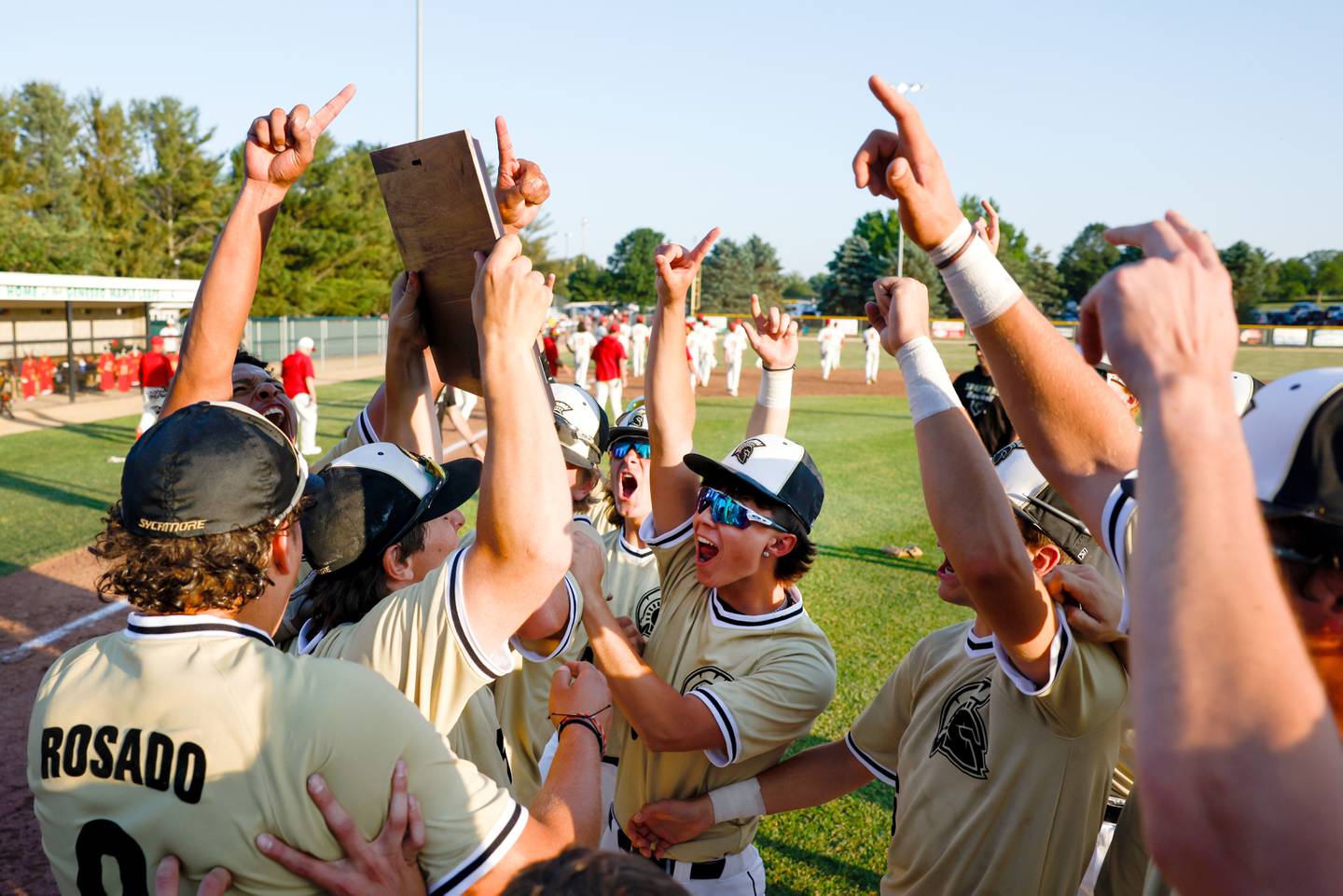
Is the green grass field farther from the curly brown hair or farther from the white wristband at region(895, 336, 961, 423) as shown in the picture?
the curly brown hair

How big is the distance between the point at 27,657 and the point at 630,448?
551cm

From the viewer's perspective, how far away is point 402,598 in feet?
7.03

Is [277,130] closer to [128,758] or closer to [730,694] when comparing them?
[128,758]

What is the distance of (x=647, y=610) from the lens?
13.7 feet

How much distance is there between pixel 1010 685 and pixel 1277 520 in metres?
1.27

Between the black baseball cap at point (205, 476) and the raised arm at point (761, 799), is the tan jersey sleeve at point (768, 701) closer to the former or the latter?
the raised arm at point (761, 799)

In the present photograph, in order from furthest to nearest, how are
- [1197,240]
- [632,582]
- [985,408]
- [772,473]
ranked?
[985,408] < [632,582] < [772,473] < [1197,240]

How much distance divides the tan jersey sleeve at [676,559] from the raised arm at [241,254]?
1614 millimetres

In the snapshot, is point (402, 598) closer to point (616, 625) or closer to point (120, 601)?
point (616, 625)

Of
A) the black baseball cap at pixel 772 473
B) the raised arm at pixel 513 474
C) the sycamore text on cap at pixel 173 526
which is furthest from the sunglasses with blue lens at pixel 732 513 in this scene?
the sycamore text on cap at pixel 173 526

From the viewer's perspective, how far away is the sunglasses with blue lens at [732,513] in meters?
3.19

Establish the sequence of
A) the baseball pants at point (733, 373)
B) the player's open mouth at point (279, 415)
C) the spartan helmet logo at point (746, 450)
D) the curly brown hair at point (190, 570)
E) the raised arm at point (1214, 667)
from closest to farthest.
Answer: the raised arm at point (1214, 667) < the curly brown hair at point (190, 570) < the spartan helmet logo at point (746, 450) < the player's open mouth at point (279, 415) < the baseball pants at point (733, 373)

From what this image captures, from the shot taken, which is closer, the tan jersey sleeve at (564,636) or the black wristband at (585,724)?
the black wristband at (585,724)

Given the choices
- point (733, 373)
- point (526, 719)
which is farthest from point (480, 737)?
point (733, 373)
